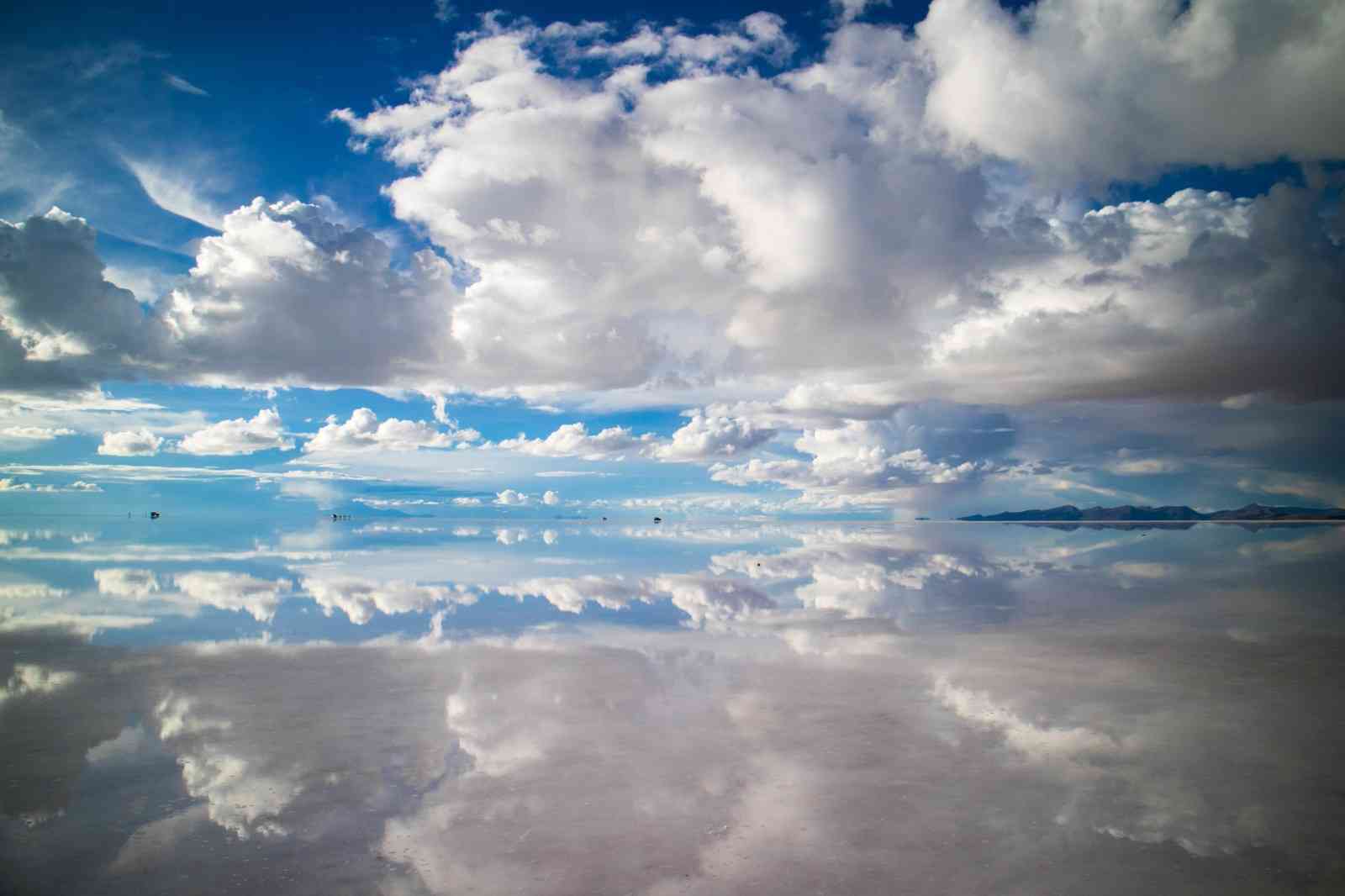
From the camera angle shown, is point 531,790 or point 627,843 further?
point 531,790

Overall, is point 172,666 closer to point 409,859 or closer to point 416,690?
point 416,690

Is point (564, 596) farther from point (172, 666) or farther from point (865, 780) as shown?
point (865, 780)

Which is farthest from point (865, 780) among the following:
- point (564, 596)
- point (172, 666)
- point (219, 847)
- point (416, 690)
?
point (564, 596)

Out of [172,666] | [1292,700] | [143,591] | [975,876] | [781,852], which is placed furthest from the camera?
[143,591]

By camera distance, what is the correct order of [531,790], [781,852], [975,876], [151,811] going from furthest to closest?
1. [531,790]
2. [151,811]
3. [781,852]
4. [975,876]

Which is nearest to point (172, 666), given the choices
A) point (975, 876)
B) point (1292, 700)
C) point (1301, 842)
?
point (975, 876)

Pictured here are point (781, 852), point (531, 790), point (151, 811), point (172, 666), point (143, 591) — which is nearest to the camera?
point (781, 852)
